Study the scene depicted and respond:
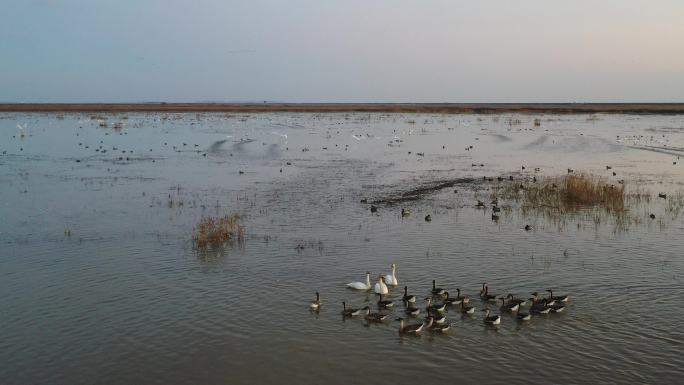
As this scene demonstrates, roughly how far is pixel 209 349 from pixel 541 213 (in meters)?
18.3

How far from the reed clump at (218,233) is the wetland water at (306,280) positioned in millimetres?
657

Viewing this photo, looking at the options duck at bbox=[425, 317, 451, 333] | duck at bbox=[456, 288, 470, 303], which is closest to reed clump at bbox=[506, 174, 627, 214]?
duck at bbox=[456, 288, 470, 303]

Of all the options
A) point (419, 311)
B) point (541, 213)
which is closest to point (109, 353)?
point (419, 311)

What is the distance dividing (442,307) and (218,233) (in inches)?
388

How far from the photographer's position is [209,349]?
534 inches

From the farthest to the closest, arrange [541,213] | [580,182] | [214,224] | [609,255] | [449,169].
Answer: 1. [449,169]
2. [580,182]
3. [541,213]
4. [214,224]
5. [609,255]

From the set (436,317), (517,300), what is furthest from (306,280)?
(517,300)

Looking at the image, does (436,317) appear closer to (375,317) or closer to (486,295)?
(375,317)

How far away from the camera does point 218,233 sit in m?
22.3

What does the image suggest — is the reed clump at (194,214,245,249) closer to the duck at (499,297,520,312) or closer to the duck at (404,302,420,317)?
the duck at (404,302,420,317)

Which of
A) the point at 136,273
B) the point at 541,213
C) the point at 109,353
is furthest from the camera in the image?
the point at 541,213

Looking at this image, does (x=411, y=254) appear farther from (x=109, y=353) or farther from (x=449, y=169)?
(x=449, y=169)

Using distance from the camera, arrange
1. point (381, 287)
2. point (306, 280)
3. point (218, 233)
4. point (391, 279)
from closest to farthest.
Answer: point (381, 287), point (391, 279), point (306, 280), point (218, 233)

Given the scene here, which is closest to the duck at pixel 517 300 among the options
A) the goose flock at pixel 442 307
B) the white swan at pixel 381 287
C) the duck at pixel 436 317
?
the goose flock at pixel 442 307
